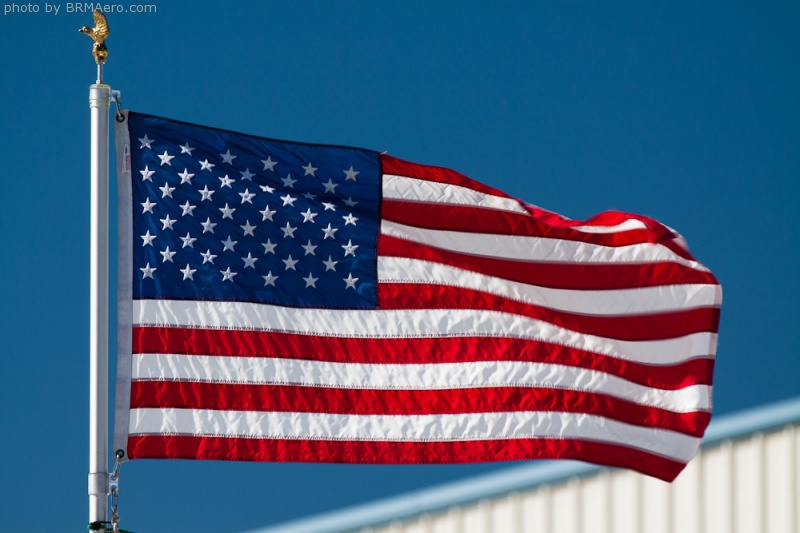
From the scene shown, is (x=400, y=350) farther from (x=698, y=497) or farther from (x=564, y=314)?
(x=698, y=497)

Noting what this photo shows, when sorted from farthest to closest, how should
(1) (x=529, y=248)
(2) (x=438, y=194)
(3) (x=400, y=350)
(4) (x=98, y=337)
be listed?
(1) (x=529, y=248)
(2) (x=438, y=194)
(3) (x=400, y=350)
(4) (x=98, y=337)

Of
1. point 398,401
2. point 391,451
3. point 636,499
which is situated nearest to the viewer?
point 391,451

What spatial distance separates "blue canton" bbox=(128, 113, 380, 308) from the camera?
1030 cm

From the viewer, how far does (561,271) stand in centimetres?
1131

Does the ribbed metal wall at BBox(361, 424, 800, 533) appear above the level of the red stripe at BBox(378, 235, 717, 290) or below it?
below

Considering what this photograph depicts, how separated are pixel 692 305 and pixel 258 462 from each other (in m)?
3.69

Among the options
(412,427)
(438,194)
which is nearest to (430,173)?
(438,194)

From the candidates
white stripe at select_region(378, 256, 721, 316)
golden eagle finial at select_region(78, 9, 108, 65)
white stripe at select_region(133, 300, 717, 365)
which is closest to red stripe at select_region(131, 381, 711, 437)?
white stripe at select_region(133, 300, 717, 365)

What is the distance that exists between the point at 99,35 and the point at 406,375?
3167 mm

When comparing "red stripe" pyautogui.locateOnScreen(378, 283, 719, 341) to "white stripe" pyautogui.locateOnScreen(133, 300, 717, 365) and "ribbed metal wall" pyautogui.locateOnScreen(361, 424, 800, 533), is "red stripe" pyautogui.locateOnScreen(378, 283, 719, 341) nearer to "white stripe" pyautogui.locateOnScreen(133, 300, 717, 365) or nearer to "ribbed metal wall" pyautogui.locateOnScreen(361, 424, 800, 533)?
"white stripe" pyautogui.locateOnScreen(133, 300, 717, 365)

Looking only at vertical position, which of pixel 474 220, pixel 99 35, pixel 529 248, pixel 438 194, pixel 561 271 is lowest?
pixel 561 271

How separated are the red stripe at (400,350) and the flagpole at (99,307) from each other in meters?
0.57

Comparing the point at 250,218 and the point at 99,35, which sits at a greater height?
the point at 99,35

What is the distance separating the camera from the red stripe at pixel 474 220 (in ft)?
36.2
